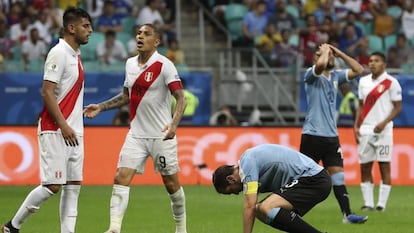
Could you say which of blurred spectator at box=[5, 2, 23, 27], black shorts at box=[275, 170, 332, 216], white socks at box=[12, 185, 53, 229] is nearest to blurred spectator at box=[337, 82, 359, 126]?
blurred spectator at box=[5, 2, 23, 27]

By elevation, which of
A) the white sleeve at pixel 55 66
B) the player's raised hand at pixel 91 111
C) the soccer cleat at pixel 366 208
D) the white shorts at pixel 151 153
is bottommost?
the soccer cleat at pixel 366 208

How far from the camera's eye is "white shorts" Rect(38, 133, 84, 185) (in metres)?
11.7

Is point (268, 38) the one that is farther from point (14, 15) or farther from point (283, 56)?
point (14, 15)

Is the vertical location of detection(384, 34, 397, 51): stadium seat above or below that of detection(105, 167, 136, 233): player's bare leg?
above

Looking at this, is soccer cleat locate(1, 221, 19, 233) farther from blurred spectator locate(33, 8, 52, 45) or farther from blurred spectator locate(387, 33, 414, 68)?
blurred spectator locate(387, 33, 414, 68)

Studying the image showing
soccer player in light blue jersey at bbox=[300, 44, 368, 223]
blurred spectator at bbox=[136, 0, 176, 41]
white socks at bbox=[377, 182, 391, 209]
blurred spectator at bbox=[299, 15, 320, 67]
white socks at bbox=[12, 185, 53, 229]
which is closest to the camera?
white socks at bbox=[12, 185, 53, 229]

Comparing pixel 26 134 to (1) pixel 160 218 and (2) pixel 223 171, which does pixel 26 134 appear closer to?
(1) pixel 160 218

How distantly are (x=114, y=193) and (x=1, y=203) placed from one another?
19.1ft

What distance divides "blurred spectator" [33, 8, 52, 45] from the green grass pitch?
19.9 feet

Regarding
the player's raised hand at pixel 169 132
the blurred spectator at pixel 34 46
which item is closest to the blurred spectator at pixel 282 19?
the blurred spectator at pixel 34 46

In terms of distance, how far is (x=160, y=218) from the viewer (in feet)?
53.1

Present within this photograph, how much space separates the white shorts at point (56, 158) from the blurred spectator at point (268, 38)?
16151 millimetres

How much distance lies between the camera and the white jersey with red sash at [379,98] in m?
18.3

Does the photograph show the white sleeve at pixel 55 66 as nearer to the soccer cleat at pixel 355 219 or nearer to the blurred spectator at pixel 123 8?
the soccer cleat at pixel 355 219
